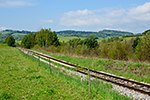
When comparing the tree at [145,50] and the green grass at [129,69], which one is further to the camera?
the tree at [145,50]

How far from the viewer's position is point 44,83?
8695mm

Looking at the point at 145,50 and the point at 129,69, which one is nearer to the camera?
the point at 129,69

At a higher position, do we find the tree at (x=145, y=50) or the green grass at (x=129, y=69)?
the tree at (x=145, y=50)

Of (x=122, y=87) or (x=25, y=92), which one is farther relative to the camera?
(x=122, y=87)

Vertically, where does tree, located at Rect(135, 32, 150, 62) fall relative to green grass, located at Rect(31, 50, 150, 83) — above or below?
above

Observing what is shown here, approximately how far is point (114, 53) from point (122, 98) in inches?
789

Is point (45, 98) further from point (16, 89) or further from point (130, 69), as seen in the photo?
point (130, 69)

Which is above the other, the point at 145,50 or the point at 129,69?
the point at 145,50

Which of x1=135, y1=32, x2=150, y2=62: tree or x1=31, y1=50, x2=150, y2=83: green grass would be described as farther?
x1=135, y1=32, x2=150, y2=62: tree

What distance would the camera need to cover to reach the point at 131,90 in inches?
289

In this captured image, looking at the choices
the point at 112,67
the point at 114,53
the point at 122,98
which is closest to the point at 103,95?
the point at 122,98

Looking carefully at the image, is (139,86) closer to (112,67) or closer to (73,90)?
(73,90)

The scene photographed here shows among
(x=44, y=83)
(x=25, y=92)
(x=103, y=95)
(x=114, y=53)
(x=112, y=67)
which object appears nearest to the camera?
(x=103, y=95)

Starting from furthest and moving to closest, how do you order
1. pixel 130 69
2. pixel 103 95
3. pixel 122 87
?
pixel 130 69
pixel 122 87
pixel 103 95
